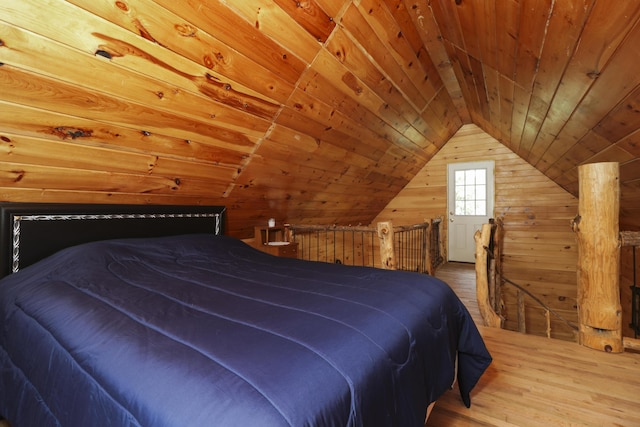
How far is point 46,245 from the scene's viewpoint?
6.59 feet

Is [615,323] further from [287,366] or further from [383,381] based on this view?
[287,366]

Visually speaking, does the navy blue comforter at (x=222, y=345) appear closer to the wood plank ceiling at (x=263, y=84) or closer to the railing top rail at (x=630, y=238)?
the wood plank ceiling at (x=263, y=84)

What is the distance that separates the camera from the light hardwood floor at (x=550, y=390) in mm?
1513

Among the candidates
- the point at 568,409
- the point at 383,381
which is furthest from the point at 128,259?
the point at 568,409

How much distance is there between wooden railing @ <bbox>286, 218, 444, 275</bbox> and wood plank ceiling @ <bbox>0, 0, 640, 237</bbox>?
103cm

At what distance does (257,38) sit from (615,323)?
2938 millimetres

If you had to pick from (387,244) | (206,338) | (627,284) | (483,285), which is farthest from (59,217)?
(627,284)

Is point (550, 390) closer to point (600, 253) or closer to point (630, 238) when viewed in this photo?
point (600, 253)

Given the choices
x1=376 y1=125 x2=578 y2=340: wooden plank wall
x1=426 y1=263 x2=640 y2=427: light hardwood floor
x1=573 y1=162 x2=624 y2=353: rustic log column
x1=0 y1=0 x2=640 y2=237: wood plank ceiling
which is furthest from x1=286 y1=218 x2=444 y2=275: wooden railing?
x1=573 y1=162 x2=624 y2=353: rustic log column

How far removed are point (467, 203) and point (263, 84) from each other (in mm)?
4725

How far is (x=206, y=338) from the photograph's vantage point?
97 cm

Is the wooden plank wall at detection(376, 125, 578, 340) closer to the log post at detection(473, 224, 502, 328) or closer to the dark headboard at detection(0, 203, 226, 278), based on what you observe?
the log post at detection(473, 224, 502, 328)

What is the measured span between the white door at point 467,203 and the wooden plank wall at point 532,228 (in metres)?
0.14

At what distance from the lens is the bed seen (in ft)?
2.45
